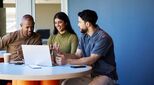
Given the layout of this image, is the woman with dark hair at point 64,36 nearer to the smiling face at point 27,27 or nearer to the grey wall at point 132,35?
→ the smiling face at point 27,27

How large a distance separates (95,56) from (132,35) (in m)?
1.52

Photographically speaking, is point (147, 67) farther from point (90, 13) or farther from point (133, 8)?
point (90, 13)

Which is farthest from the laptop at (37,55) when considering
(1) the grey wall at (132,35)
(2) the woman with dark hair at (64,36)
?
(1) the grey wall at (132,35)

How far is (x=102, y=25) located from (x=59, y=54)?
2.17m

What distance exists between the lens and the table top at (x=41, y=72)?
99.0 inches

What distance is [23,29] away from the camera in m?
3.86

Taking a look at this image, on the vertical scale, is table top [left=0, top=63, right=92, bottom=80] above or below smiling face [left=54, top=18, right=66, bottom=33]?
below

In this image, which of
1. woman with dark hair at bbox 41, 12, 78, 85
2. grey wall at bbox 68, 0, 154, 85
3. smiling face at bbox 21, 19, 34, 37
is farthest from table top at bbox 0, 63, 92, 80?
grey wall at bbox 68, 0, 154, 85

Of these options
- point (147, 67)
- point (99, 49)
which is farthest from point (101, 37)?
point (147, 67)

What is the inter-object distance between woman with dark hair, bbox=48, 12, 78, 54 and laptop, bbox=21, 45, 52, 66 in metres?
0.76

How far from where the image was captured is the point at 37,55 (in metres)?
2.91

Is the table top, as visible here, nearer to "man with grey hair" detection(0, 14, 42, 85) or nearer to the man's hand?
the man's hand

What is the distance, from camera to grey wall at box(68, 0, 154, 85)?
4.18 metres

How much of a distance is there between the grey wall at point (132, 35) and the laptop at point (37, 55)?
1.74 metres
